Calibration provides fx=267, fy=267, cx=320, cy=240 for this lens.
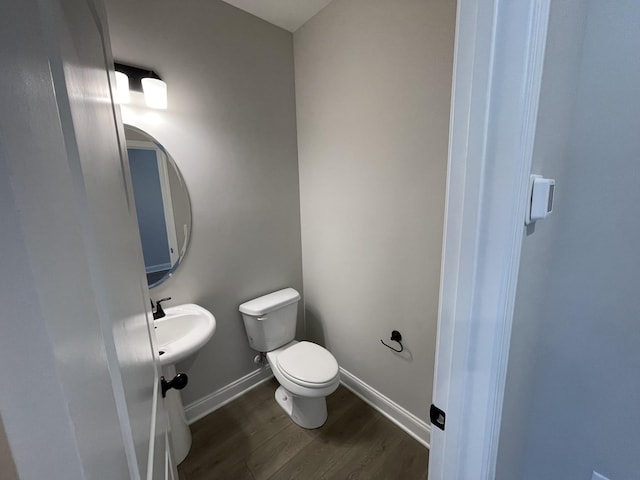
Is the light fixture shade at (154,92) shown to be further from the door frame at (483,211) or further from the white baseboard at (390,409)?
the white baseboard at (390,409)

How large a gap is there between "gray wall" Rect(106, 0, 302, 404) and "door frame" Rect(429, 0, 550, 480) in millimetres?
1449

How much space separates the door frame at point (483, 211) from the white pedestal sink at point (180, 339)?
1177mm

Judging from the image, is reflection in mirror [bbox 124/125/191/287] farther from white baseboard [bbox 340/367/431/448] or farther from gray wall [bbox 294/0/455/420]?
white baseboard [bbox 340/367/431/448]

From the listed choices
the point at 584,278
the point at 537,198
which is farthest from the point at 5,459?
the point at 584,278

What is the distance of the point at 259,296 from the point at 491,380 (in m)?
1.60

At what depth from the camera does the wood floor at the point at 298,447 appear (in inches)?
55.6

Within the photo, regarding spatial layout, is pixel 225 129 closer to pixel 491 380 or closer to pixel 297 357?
pixel 297 357

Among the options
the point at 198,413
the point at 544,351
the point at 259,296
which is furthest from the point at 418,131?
the point at 198,413

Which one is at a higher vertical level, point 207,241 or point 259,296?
point 207,241

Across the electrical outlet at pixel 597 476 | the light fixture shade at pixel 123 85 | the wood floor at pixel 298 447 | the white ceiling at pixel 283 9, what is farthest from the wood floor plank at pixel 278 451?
the white ceiling at pixel 283 9

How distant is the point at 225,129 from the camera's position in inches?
64.6

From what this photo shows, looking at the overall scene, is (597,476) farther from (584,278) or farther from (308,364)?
(308,364)

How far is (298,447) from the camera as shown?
5.06 feet

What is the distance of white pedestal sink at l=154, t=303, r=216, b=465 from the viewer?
1.34 metres
